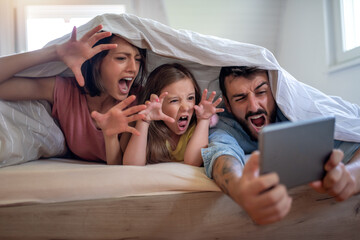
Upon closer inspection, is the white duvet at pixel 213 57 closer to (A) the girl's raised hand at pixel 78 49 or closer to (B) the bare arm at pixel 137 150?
(A) the girl's raised hand at pixel 78 49

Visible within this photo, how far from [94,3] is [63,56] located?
2.09 m

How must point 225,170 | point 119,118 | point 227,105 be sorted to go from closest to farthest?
point 225,170
point 119,118
point 227,105

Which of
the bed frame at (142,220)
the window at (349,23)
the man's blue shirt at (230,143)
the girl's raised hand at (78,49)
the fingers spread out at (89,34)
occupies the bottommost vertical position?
the bed frame at (142,220)

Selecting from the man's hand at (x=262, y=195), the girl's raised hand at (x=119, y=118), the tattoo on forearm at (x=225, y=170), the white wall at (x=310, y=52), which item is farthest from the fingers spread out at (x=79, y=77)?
the white wall at (x=310, y=52)

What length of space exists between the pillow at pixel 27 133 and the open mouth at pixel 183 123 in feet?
1.43

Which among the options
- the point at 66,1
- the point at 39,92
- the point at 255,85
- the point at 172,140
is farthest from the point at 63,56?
the point at 66,1

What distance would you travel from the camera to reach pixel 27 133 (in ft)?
3.09

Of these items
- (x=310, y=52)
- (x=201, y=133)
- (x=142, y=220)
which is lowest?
(x=142, y=220)

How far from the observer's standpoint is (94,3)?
2705 millimetres

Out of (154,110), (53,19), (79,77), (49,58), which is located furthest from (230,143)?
(53,19)

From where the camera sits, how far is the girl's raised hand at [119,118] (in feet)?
2.63

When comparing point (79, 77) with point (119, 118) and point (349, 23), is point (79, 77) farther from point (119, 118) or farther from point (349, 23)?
Result: point (349, 23)

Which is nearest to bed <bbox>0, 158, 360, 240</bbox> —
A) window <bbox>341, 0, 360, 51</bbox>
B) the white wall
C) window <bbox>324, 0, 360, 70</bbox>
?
the white wall

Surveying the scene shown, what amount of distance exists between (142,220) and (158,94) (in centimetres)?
47
